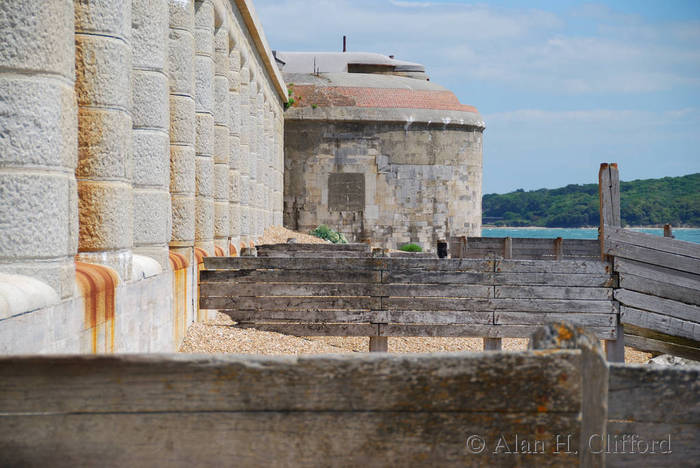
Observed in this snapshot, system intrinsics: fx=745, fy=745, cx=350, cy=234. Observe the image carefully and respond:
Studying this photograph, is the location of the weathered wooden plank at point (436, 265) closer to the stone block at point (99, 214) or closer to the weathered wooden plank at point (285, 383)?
the stone block at point (99, 214)

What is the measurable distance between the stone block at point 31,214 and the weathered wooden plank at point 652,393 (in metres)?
3.06

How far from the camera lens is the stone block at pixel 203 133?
9.76 metres

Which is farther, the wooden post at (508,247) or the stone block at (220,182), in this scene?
the wooden post at (508,247)

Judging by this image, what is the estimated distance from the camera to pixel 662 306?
9.09 meters

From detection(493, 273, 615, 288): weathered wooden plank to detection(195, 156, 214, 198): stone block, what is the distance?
397 centimetres

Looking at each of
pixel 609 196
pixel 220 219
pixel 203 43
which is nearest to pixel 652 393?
pixel 609 196

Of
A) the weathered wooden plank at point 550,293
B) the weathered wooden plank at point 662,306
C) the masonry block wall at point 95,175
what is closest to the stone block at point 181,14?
the masonry block wall at point 95,175

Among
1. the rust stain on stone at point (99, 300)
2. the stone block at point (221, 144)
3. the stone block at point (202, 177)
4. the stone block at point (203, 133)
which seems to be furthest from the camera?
the stone block at point (221, 144)

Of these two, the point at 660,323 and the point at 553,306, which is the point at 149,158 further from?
A: the point at 660,323

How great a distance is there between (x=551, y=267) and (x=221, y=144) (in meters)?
5.43

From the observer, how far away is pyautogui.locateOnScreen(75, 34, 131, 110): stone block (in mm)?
5270

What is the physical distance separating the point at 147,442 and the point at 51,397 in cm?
31

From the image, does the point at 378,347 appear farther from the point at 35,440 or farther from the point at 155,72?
the point at 35,440

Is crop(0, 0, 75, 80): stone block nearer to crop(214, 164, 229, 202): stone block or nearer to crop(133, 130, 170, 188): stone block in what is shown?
crop(133, 130, 170, 188): stone block
